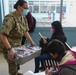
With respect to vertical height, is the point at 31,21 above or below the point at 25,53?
above

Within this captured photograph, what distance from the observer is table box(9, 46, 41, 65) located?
1.99 meters

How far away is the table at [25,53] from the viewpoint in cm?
199

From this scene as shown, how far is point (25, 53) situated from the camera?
2092 mm

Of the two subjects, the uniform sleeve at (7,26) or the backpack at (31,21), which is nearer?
the uniform sleeve at (7,26)

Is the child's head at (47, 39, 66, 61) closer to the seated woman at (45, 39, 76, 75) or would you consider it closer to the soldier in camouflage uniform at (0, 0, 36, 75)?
the seated woman at (45, 39, 76, 75)

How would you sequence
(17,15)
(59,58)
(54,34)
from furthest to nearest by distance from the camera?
(54,34)
(17,15)
(59,58)

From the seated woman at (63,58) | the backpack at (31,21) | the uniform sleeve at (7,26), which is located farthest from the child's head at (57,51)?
the backpack at (31,21)

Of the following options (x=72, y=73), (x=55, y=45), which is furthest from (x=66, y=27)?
(x=72, y=73)

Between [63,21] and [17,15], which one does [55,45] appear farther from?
[63,21]

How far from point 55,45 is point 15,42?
914 mm

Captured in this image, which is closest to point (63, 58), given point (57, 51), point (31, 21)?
point (57, 51)

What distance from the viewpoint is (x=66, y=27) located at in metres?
4.12

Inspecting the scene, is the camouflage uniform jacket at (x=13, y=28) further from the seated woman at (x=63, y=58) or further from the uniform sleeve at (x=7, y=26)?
the seated woman at (x=63, y=58)

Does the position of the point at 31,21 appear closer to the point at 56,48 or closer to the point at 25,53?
the point at 25,53
